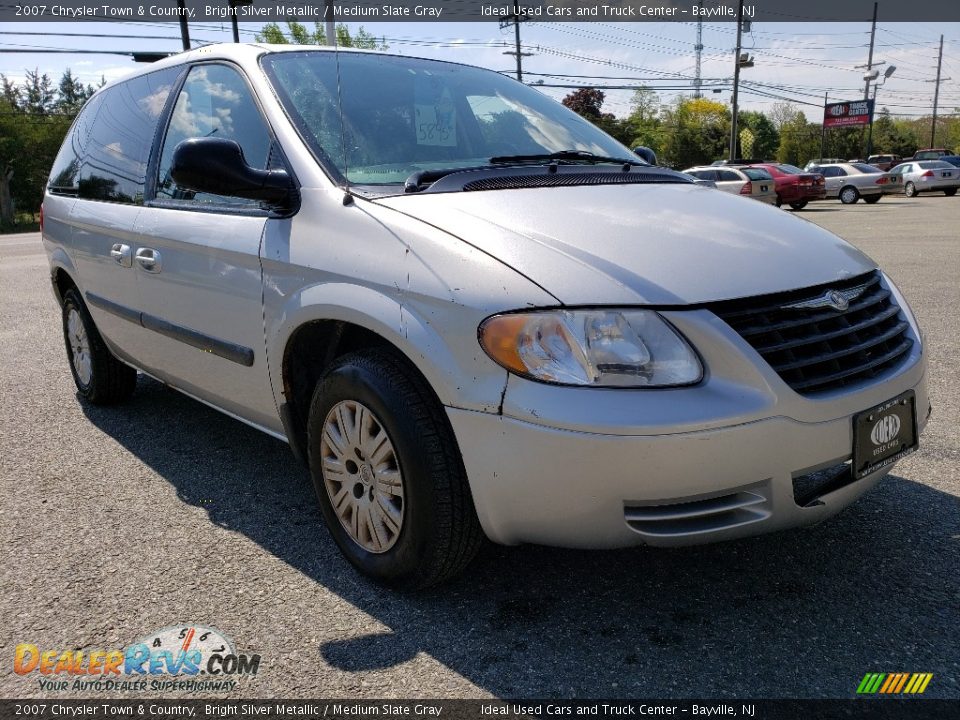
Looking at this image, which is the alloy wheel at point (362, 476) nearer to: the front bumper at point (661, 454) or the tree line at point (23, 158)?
the front bumper at point (661, 454)

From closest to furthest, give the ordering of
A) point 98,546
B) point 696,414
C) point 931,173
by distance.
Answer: point 696,414 → point 98,546 → point 931,173

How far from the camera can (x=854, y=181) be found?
29.0 metres

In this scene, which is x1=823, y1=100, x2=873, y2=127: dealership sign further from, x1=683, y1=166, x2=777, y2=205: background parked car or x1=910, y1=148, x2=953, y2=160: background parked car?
x1=683, y1=166, x2=777, y2=205: background parked car

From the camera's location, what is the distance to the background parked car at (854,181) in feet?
94.4

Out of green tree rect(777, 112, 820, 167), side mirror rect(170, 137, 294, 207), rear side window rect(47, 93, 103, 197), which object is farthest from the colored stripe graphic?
green tree rect(777, 112, 820, 167)

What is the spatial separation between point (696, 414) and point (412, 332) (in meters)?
0.76

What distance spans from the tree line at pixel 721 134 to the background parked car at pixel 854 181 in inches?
1261

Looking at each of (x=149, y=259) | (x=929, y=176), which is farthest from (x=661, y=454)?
(x=929, y=176)

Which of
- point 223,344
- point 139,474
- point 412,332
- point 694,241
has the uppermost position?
point 694,241

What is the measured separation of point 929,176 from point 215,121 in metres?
32.8

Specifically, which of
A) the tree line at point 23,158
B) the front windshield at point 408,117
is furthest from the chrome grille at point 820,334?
the tree line at point 23,158

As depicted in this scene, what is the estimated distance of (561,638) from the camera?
224 cm

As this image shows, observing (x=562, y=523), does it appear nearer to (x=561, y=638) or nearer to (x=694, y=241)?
(x=561, y=638)

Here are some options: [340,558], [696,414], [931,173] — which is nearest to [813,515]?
[696,414]
